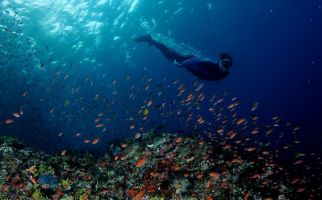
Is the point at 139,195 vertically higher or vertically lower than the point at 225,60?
lower

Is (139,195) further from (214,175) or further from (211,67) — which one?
(211,67)

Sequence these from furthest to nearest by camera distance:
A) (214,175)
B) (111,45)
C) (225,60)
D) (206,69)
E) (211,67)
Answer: (111,45)
(206,69)
(211,67)
(225,60)
(214,175)

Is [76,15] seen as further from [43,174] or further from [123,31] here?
[43,174]

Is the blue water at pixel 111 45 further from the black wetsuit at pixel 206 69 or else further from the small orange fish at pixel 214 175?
the small orange fish at pixel 214 175

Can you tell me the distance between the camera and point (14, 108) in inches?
1478

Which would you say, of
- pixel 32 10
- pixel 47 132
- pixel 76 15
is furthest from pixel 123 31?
pixel 47 132

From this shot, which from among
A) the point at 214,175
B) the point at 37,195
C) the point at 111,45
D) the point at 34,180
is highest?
the point at 111,45

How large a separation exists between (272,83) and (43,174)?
66586mm

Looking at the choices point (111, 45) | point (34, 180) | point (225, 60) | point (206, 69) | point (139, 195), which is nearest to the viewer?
point (34, 180)

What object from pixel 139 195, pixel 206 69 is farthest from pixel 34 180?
pixel 206 69

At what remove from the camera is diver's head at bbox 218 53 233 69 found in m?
8.73

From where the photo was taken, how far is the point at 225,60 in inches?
344

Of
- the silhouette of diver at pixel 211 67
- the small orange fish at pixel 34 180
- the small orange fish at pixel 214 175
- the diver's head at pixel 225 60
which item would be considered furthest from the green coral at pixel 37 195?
the diver's head at pixel 225 60

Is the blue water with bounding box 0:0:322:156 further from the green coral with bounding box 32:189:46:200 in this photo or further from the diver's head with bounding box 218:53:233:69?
the green coral with bounding box 32:189:46:200
